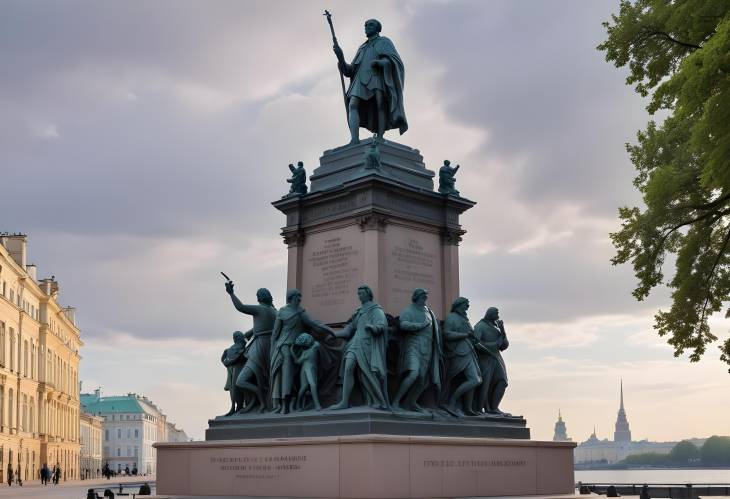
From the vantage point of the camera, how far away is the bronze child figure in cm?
1928

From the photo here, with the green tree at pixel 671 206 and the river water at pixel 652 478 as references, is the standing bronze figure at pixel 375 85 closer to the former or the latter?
the green tree at pixel 671 206

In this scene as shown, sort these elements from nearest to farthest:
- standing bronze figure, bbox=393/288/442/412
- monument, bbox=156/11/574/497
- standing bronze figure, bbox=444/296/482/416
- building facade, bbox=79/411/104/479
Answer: monument, bbox=156/11/574/497, standing bronze figure, bbox=393/288/442/412, standing bronze figure, bbox=444/296/482/416, building facade, bbox=79/411/104/479

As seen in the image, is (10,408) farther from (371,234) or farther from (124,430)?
(124,430)

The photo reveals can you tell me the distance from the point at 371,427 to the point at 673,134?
10229mm

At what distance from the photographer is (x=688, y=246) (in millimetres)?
22172

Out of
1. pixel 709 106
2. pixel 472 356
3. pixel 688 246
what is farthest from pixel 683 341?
pixel 709 106

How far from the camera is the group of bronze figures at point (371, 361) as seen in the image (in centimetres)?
1894

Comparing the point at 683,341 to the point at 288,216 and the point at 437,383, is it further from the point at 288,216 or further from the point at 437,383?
the point at 288,216

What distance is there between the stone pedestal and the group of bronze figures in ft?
2.26

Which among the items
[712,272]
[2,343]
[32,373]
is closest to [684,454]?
[32,373]

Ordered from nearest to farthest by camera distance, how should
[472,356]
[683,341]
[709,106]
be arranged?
[709,106], [472,356], [683,341]

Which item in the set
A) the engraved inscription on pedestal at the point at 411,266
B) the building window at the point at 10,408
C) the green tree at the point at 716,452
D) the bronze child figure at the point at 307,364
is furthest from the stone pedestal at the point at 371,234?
the green tree at the point at 716,452

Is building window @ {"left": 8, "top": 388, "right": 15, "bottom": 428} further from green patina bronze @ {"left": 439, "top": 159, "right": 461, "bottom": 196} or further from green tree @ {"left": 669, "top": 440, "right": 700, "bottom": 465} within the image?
green tree @ {"left": 669, "top": 440, "right": 700, "bottom": 465}

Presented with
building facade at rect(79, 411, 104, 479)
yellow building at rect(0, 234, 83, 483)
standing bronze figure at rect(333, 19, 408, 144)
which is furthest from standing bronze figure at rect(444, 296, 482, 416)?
building facade at rect(79, 411, 104, 479)
